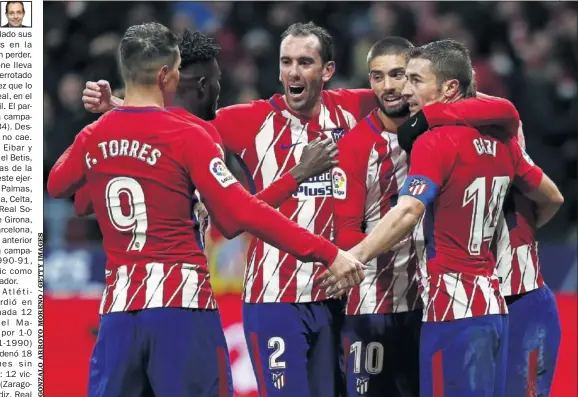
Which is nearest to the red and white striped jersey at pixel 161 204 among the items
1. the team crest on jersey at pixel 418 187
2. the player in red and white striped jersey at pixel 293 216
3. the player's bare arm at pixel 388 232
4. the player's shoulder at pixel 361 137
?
the player's bare arm at pixel 388 232

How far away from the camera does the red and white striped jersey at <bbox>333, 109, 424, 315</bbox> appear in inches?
257

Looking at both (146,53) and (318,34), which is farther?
(318,34)

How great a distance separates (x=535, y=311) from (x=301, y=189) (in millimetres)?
1509

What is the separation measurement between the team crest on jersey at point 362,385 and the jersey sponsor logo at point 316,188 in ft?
3.53

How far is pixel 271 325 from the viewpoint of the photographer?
21.3 feet

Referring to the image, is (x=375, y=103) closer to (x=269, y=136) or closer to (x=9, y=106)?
(x=269, y=136)

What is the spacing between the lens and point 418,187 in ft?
18.5

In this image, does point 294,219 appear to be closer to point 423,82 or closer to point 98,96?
point 423,82

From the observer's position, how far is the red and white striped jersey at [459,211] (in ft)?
18.6

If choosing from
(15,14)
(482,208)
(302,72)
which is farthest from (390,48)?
(15,14)

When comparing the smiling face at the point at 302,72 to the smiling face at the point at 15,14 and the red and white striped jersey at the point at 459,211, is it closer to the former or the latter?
the red and white striped jersey at the point at 459,211

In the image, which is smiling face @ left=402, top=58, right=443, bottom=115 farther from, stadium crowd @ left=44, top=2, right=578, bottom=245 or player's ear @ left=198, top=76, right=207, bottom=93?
stadium crowd @ left=44, top=2, right=578, bottom=245

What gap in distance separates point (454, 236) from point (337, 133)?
50.0 inches

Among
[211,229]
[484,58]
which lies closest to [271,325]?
[211,229]
